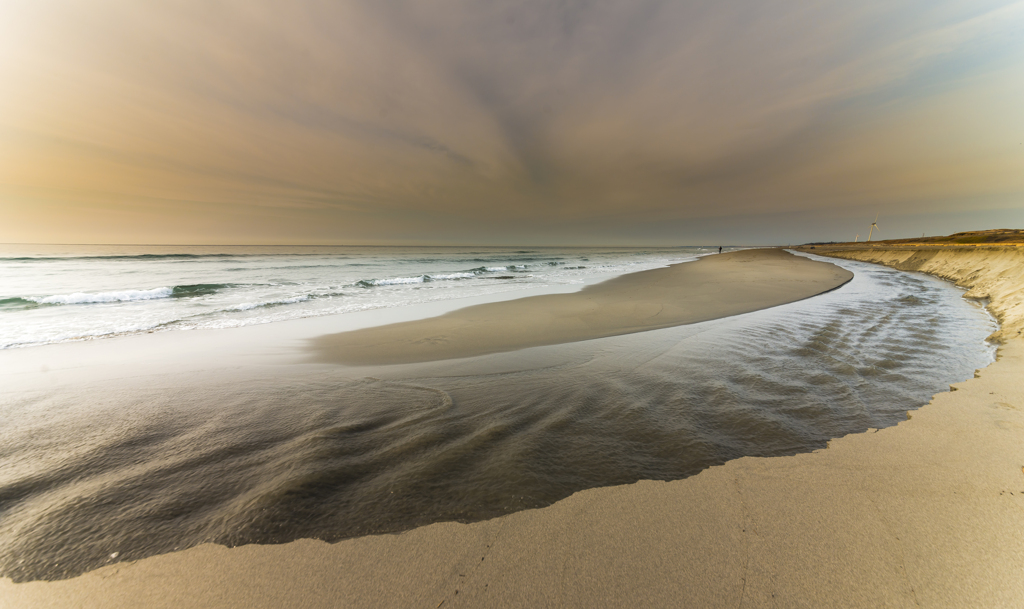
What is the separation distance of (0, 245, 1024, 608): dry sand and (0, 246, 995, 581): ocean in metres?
0.14

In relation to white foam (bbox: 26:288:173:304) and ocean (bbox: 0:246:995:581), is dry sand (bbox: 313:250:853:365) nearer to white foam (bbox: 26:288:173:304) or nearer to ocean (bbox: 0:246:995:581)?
ocean (bbox: 0:246:995:581)

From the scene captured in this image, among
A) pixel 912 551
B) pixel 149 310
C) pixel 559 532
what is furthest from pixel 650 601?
pixel 149 310

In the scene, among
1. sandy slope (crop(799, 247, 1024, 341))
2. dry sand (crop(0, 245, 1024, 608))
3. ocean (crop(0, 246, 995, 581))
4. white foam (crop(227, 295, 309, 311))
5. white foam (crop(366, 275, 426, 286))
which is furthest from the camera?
white foam (crop(366, 275, 426, 286))

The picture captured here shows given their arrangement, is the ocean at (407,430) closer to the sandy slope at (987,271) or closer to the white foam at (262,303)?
the sandy slope at (987,271)

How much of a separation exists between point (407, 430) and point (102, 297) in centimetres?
1896

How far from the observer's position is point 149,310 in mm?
11273

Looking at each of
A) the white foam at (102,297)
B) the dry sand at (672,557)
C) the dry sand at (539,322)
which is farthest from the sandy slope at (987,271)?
the white foam at (102,297)

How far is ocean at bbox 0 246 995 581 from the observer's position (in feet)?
7.11

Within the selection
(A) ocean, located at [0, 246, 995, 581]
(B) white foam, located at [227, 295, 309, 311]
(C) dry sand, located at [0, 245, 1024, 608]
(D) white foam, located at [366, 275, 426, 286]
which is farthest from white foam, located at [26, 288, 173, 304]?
(C) dry sand, located at [0, 245, 1024, 608]

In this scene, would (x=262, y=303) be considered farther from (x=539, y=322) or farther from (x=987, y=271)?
(x=987, y=271)

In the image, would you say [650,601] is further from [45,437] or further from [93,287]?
[93,287]

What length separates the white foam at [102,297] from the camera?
13.1m

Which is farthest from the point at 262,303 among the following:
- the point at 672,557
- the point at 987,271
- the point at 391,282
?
the point at 987,271

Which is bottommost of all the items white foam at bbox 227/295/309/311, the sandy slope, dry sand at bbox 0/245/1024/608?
the sandy slope
